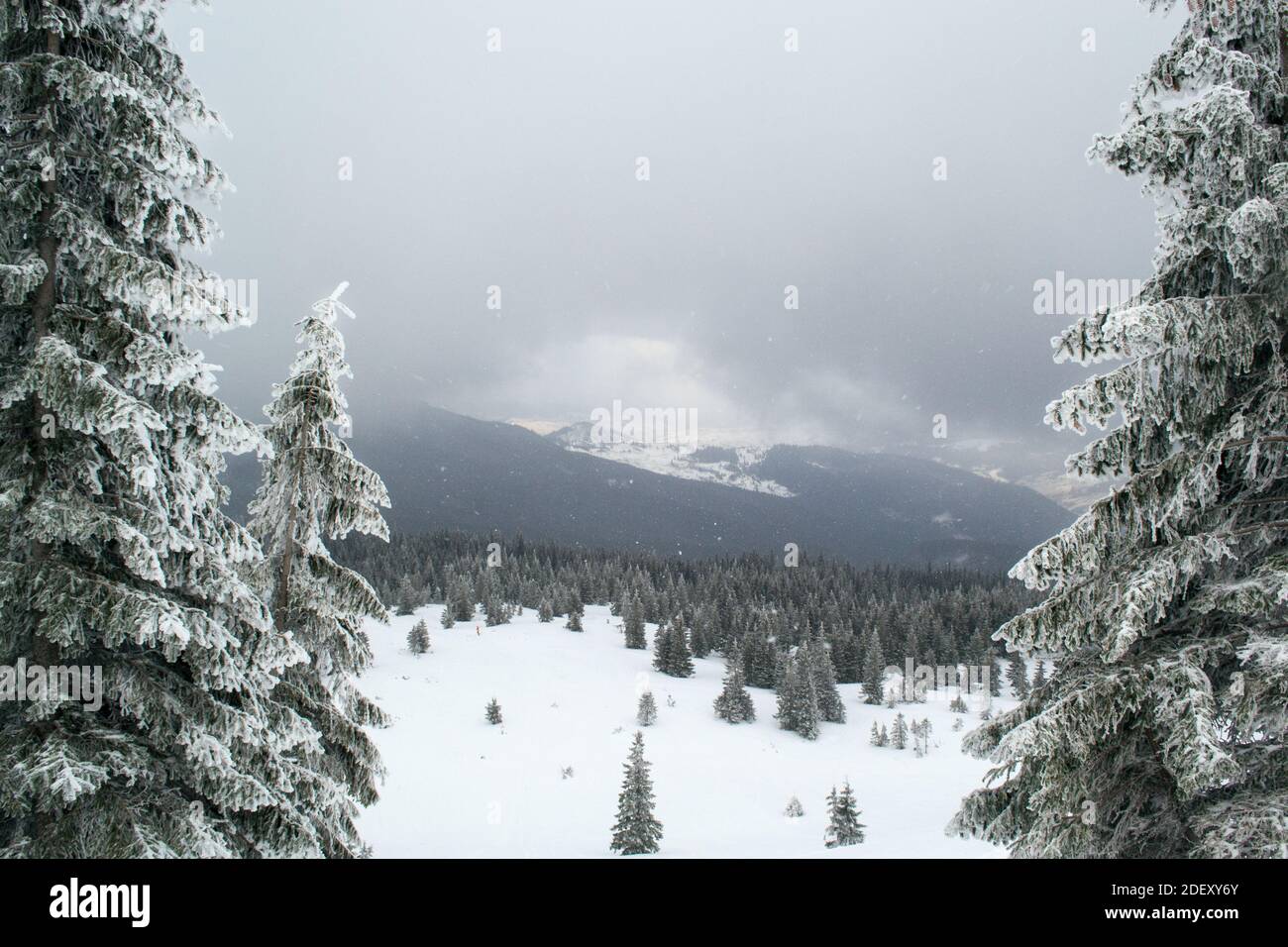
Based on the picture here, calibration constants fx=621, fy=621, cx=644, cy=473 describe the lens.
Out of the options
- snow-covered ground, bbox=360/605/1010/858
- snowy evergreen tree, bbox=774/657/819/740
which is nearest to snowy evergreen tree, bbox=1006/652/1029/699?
snow-covered ground, bbox=360/605/1010/858

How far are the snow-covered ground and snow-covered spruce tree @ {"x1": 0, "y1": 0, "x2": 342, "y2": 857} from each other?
Result: 54.8 ft

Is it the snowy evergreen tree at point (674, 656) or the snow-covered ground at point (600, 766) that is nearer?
the snow-covered ground at point (600, 766)

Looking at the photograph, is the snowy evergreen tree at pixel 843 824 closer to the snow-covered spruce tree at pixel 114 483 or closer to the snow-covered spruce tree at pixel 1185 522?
the snow-covered spruce tree at pixel 1185 522

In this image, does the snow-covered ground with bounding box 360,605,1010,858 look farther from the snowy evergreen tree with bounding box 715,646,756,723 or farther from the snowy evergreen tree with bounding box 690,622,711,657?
the snowy evergreen tree with bounding box 690,622,711,657

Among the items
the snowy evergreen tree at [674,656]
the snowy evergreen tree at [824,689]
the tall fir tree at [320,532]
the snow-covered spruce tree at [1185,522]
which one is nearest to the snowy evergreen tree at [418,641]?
the snowy evergreen tree at [674,656]

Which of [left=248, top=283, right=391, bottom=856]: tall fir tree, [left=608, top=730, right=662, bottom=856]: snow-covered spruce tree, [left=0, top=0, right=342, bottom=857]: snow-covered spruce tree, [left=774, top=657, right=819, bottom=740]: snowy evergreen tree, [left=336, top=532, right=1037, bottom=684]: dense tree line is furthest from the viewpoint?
[left=336, top=532, right=1037, bottom=684]: dense tree line

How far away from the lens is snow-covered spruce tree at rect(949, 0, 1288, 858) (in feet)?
18.0

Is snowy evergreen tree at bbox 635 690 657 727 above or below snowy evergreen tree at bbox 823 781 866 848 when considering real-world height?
below

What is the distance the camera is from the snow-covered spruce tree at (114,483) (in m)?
5.32

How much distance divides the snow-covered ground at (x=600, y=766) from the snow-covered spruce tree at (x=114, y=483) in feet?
54.8

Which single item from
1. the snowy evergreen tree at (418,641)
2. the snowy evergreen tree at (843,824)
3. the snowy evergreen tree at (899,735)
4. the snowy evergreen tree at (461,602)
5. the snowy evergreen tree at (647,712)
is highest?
the snowy evergreen tree at (461,602)

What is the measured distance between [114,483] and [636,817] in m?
29.2
